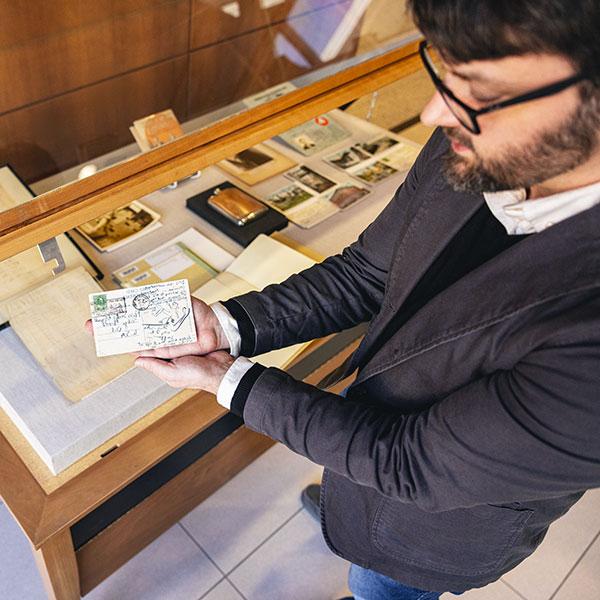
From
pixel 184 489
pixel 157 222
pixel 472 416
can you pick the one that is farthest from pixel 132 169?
pixel 184 489

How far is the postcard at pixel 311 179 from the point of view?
80.4 inches

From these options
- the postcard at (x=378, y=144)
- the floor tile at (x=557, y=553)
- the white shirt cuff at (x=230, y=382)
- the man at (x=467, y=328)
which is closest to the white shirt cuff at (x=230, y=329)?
the man at (x=467, y=328)

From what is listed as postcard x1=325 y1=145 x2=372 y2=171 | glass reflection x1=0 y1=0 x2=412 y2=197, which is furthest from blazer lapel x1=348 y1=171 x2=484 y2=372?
postcard x1=325 y1=145 x2=372 y2=171

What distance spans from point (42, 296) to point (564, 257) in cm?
119

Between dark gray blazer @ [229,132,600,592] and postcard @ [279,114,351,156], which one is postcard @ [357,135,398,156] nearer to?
postcard @ [279,114,351,156]

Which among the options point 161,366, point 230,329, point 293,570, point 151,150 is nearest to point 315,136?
point 151,150

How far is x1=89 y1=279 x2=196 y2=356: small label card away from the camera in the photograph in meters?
1.19

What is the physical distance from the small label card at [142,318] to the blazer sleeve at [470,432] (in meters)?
0.22

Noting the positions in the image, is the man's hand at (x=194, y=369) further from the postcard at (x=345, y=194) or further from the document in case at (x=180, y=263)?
the postcard at (x=345, y=194)

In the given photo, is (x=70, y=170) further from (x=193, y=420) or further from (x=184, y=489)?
(x=184, y=489)

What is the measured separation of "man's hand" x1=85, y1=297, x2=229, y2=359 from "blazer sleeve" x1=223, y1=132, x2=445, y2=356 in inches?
1.8

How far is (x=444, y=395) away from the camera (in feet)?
3.34

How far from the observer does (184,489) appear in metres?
1.93

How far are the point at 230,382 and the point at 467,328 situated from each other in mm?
438
